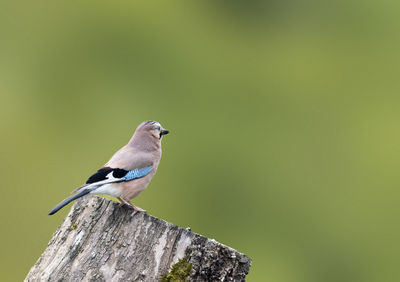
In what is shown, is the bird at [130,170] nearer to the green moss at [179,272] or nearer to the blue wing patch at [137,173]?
the blue wing patch at [137,173]

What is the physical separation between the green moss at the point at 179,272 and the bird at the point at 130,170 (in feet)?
2.47

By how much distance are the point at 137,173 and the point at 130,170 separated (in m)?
0.08

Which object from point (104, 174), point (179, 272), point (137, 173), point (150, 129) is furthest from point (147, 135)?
point (179, 272)

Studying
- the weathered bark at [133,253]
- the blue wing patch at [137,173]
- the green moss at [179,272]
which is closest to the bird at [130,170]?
the blue wing patch at [137,173]

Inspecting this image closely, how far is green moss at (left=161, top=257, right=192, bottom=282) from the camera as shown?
11.2 ft

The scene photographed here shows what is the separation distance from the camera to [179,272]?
3434 mm

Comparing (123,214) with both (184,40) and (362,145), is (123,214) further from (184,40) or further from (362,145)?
(184,40)

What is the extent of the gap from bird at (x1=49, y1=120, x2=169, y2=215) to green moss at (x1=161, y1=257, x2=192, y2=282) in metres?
0.75

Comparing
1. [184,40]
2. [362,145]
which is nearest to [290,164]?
[362,145]

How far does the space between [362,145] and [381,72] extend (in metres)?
2.49

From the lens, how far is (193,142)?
12.3 metres

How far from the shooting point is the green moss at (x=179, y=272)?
11.2 feet

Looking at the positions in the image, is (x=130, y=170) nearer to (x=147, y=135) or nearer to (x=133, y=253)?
(x=147, y=135)

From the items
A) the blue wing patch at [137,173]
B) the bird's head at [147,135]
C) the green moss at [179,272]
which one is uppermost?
the bird's head at [147,135]
